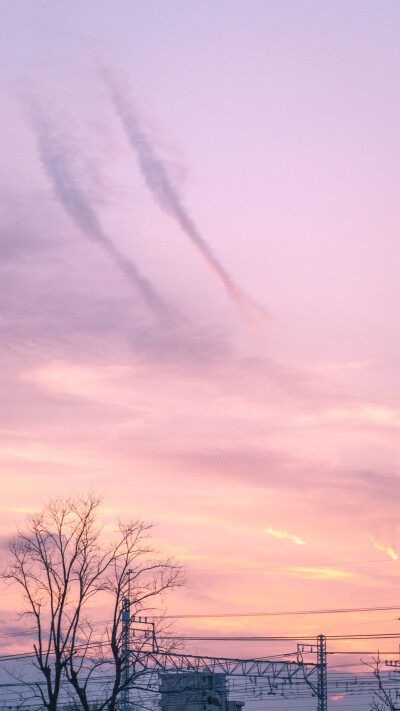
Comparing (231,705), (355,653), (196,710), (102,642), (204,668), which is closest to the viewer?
(102,642)

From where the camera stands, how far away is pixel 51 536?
41.8 metres

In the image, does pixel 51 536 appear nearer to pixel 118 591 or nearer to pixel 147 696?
pixel 118 591

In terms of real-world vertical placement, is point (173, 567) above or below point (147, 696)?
above

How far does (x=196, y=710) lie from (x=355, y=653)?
20918 millimetres

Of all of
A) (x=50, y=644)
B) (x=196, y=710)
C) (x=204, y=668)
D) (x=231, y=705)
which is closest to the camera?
(x=50, y=644)

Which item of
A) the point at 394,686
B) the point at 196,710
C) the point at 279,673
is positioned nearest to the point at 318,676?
the point at 279,673

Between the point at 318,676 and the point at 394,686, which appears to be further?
the point at 394,686

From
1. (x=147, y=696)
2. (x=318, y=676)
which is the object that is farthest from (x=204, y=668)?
(x=318, y=676)

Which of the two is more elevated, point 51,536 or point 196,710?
point 51,536

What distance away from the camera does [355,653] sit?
249ft

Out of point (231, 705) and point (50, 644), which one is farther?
point (231, 705)

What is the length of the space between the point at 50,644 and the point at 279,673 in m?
36.8

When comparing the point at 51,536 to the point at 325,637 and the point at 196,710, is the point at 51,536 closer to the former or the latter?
the point at 325,637

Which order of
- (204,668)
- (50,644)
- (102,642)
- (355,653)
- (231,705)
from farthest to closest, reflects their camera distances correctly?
(231,705), (355,653), (204,668), (102,642), (50,644)
